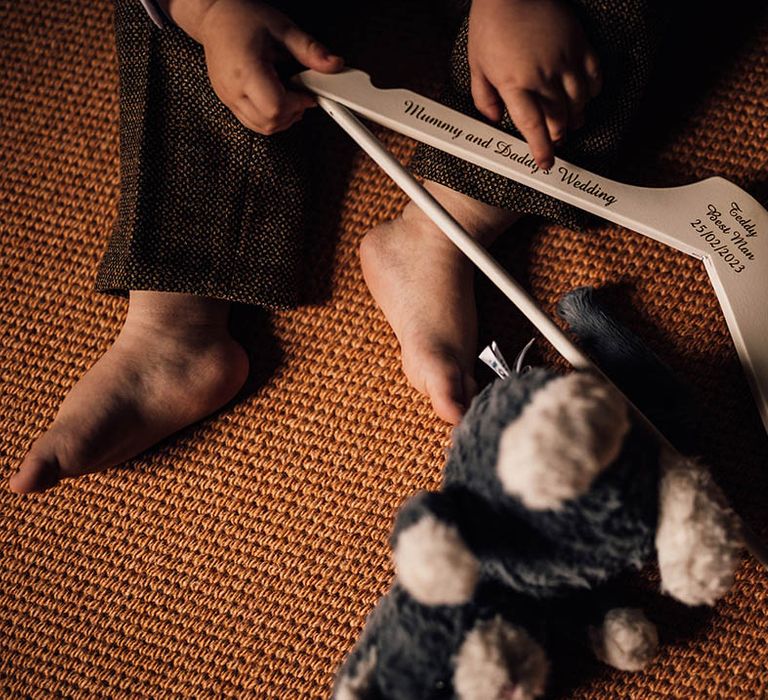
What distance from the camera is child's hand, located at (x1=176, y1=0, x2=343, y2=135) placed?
0.43 meters

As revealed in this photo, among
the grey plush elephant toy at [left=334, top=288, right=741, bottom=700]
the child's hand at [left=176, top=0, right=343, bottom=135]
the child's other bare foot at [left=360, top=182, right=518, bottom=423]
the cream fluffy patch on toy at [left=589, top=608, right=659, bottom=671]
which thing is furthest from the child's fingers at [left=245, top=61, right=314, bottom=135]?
the cream fluffy patch on toy at [left=589, top=608, right=659, bottom=671]

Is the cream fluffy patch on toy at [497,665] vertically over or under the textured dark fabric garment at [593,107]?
under

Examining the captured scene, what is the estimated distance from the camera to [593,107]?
0.45m

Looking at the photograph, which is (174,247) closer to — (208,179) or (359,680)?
(208,179)

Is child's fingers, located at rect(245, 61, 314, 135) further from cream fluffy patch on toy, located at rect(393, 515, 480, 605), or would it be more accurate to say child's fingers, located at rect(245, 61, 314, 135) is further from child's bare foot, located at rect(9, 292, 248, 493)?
cream fluffy patch on toy, located at rect(393, 515, 480, 605)

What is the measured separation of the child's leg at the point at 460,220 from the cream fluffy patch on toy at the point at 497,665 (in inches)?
5.5

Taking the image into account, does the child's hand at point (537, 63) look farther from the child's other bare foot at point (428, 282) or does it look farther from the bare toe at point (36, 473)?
the bare toe at point (36, 473)

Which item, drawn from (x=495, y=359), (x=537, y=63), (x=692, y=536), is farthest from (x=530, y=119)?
(x=692, y=536)

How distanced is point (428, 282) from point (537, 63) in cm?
15

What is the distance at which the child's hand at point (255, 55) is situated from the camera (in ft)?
1.40

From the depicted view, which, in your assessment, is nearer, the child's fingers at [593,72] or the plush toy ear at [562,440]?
the plush toy ear at [562,440]

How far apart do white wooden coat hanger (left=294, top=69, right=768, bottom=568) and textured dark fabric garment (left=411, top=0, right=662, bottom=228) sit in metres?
0.02

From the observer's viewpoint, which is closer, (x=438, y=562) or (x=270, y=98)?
(x=438, y=562)

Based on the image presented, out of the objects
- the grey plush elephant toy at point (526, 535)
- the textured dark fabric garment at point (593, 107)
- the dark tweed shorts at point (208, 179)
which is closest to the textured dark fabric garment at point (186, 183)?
the dark tweed shorts at point (208, 179)
